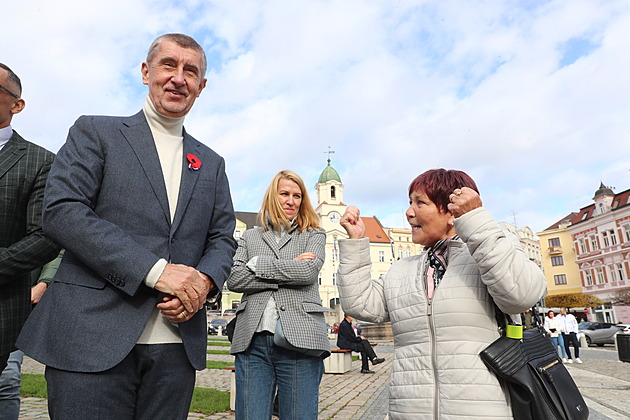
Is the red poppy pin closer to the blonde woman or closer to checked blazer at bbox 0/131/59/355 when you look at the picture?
checked blazer at bbox 0/131/59/355

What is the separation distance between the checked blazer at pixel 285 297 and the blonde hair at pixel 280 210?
28 centimetres

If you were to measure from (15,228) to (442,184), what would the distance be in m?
2.37

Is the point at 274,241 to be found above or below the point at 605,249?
below

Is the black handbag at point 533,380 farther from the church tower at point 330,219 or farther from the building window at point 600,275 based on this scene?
the church tower at point 330,219

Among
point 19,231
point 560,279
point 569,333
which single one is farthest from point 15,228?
point 560,279

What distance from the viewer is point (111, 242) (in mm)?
1754

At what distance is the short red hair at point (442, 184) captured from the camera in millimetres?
2555

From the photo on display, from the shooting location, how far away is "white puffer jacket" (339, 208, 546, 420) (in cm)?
209

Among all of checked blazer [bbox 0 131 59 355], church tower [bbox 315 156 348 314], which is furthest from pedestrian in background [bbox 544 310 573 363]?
church tower [bbox 315 156 348 314]

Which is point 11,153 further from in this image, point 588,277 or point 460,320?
point 588,277

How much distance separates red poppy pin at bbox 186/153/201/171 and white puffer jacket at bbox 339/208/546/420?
131 cm

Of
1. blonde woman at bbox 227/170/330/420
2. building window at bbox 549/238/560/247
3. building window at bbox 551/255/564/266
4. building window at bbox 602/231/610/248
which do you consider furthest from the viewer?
building window at bbox 549/238/560/247

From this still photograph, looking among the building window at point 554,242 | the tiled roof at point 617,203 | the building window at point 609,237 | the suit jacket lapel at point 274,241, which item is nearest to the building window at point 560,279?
the building window at point 554,242

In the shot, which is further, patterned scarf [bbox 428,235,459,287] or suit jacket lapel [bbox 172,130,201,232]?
patterned scarf [bbox 428,235,459,287]
